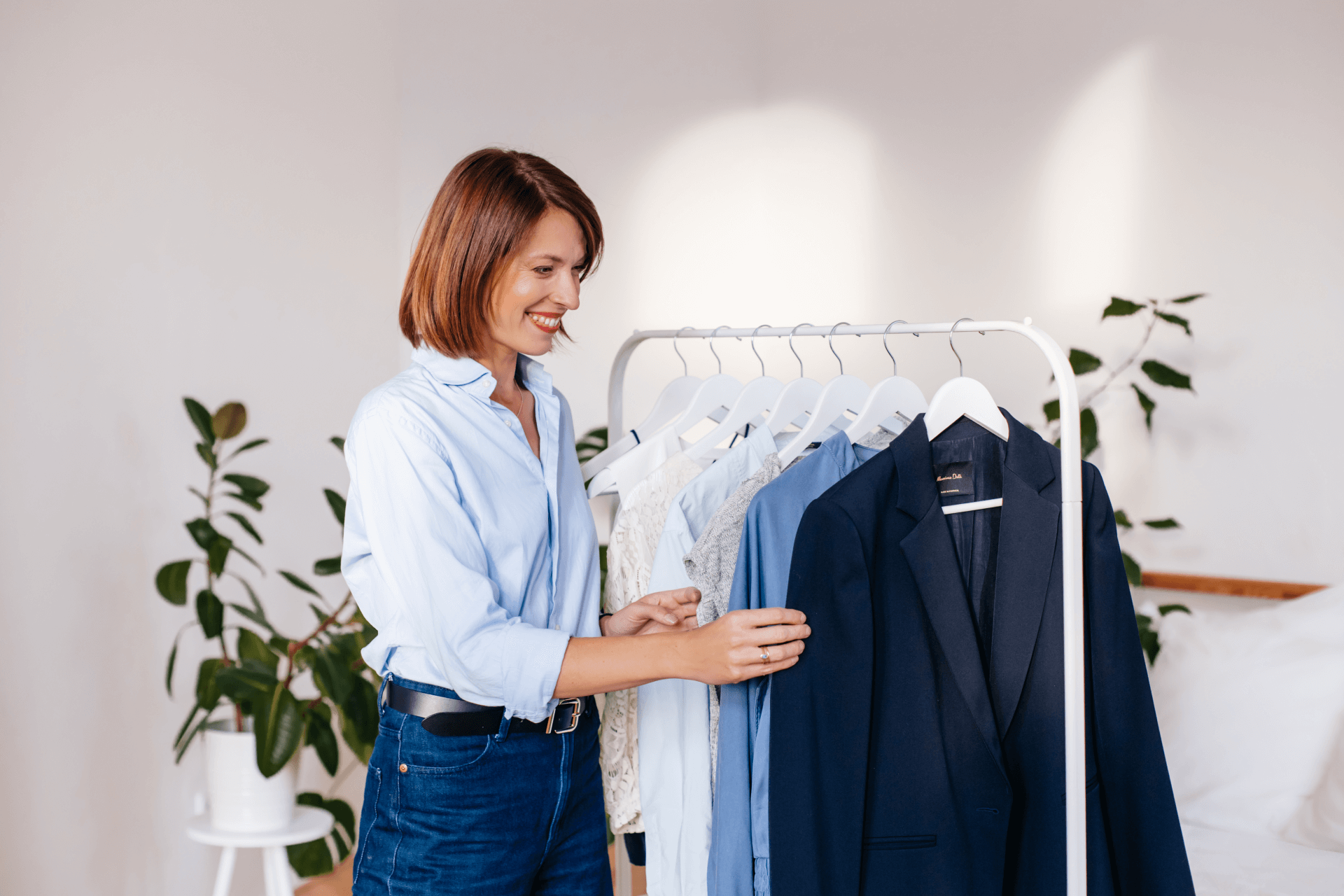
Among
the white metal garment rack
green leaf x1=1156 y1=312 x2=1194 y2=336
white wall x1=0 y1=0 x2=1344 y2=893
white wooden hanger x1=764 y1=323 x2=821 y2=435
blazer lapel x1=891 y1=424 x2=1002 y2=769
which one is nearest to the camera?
the white metal garment rack

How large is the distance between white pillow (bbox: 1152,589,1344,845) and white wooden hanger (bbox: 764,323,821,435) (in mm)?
933

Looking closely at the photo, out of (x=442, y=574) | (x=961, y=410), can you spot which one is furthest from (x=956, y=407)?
(x=442, y=574)

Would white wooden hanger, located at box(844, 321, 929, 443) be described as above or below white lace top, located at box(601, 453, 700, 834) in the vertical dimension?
above

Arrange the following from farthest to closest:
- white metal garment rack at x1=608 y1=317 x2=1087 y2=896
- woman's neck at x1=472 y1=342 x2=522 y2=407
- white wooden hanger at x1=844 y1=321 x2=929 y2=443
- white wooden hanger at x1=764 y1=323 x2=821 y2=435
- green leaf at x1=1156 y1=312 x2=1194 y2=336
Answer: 1. green leaf at x1=1156 y1=312 x2=1194 y2=336
2. white wooden hanger at x1=764 y1=323 x2=821 y2=435
3. white wooden hanger at x1=844 y1=321 x2=929 y2=443
4. woman's neck at x1=472 y1=342 x2=522 y2=407
5. white metal garment rack at x1=608 y1=317 x2=1087 y2=896

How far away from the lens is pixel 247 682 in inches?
77.9

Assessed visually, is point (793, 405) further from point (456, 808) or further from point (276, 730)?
point (276, 730)

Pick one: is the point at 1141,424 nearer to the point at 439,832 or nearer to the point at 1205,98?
the point at 1205,98

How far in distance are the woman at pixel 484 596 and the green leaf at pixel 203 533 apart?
102 centimetres

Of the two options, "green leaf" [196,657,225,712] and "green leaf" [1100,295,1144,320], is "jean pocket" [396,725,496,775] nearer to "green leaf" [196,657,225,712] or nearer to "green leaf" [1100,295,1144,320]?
"green leaf" [196,657,225,712]

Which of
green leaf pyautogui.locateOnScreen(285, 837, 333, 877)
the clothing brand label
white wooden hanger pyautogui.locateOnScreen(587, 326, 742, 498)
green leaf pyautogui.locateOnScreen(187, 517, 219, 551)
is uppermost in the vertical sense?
white wooden hanger pyautogui.locateOnScreen(587, 326, 742, 498)

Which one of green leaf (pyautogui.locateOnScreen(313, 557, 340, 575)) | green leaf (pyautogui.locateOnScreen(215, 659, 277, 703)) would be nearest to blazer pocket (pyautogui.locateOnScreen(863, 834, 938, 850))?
green leaf (pyautogui.locateOnScreen(215, 659, 277, 703))

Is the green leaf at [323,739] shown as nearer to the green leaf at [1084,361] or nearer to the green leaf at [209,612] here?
the green leaf at [209,612]

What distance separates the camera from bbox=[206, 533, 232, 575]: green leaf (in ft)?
6.91

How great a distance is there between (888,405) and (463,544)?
0.70 m
